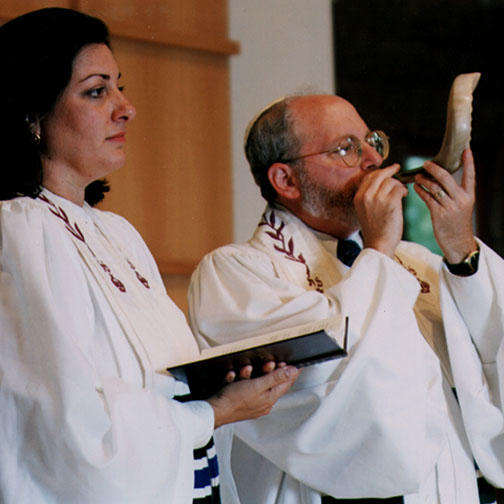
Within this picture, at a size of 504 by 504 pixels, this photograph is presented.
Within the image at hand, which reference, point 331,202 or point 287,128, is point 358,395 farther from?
point 287,128

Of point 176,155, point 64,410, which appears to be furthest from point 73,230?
point 176,155

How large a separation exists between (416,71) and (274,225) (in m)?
3.77

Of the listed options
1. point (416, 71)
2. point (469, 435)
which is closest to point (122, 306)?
point (469, 435)

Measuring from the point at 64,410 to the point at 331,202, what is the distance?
1437 millimetres

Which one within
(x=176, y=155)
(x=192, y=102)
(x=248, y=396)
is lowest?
(x=248, y=396)

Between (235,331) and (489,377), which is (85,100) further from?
(489,377)

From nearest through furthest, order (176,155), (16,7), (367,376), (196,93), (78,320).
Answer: (78,320) < (367,376) < (16,7) < (176,155) < (196,93)

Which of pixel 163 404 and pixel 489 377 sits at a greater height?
pixel 163 404

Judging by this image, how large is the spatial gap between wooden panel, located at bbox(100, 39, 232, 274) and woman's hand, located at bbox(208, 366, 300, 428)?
216cm

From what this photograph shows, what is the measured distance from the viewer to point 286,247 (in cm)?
346

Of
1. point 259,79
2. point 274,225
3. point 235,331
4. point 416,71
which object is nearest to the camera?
point 235,331

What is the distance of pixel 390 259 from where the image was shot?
3148 millimetres

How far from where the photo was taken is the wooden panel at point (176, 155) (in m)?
4.89

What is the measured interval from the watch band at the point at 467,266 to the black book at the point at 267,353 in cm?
84
